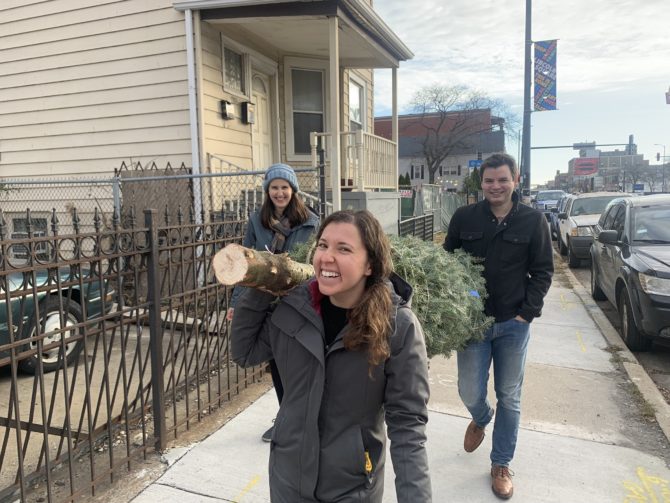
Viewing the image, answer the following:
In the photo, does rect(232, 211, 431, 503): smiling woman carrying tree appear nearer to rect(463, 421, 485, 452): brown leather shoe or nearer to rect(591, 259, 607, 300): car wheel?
rect(463, 421, 485, 452): brown leather shoe

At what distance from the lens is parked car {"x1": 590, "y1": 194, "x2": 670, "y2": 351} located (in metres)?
5.02

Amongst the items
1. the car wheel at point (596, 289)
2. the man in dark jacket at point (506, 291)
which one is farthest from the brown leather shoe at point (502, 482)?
the car wheel at point (596, 289)

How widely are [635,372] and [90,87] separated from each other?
8391 millimetres

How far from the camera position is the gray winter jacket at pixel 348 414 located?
1.60 metres

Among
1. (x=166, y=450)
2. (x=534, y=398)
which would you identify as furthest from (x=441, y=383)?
(x=166, y=450)

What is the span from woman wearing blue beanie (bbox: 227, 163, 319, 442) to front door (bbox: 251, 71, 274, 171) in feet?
19.6

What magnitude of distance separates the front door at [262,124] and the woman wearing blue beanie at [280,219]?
5.97m

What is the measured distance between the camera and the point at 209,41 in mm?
7477

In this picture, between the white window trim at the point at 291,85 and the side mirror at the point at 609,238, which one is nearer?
the side mirror at the point at 609,238

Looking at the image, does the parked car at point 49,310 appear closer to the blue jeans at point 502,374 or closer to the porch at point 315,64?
the blue jeans at point 502,374

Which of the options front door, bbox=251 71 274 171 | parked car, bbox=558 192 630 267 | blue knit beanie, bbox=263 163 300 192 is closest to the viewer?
blue knit beanie, bbox=263 163 300 192

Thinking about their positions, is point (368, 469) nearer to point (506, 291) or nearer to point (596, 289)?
point (506, 291)

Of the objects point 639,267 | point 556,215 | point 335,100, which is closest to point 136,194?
point 335,100

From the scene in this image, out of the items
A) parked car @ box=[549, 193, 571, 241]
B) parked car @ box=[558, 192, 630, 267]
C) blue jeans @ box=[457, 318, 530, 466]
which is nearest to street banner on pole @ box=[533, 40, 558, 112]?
parked car @ box=[549, 193, 571, 241]
